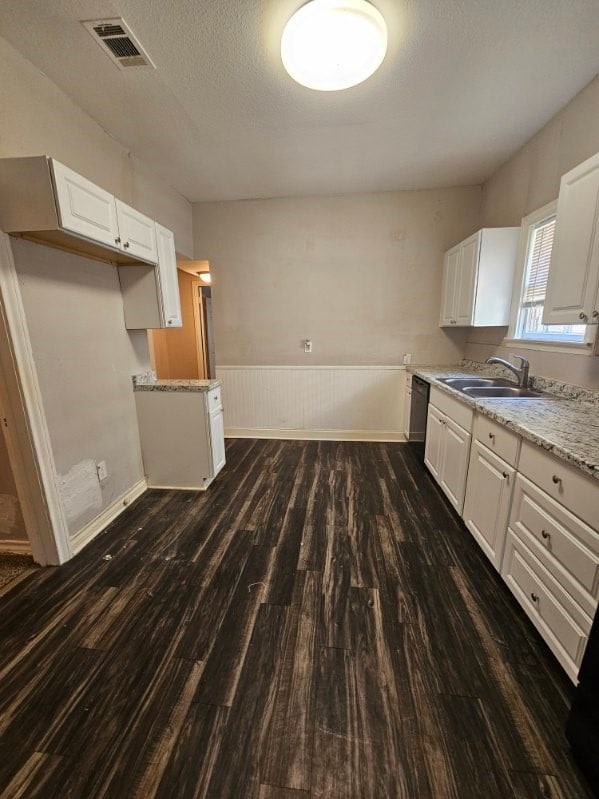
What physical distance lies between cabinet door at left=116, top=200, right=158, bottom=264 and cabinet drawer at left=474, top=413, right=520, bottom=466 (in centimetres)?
249

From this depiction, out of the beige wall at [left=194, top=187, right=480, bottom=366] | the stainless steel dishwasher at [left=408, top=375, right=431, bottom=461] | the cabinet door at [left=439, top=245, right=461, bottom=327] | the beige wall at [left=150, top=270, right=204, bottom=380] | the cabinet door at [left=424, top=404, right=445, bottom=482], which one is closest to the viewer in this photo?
the cabinet door at [left=424, top=404, right=445, bottom=482]

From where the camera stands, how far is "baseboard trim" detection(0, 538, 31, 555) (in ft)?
6.44

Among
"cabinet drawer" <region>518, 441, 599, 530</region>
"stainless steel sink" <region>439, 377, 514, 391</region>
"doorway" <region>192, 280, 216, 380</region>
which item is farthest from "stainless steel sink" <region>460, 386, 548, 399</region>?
"doorway" <region>192, 280, 216, 380</region>

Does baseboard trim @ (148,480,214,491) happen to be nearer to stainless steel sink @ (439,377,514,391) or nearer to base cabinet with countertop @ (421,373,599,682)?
base cabinet with countertop @ (421,373,599,682)

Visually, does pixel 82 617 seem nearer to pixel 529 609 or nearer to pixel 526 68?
pixel 529 609

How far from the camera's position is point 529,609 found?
1.41 meters

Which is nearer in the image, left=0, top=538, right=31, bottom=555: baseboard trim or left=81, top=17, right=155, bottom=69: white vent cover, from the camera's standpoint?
left=81, top=17, right=155, bottom=69: white vent cover

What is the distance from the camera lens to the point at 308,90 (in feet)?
6.39

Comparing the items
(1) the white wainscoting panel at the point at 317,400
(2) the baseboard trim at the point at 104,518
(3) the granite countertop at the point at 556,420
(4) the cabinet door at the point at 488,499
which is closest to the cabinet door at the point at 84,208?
(2) the baseboard trim at the point at 104,518

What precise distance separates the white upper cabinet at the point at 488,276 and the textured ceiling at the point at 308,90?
72 cm

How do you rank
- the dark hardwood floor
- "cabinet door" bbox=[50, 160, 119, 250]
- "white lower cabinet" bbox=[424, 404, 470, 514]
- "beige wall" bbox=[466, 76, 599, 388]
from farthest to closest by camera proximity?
"white lower cabinet" bbox=[424, 404, 470, 514], "beige wall" bbox=[466, 76, 599, 388], "cabinet door" bbox=[50, 160, 119, 250], the dark hardwood floor

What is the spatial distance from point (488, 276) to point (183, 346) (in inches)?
181

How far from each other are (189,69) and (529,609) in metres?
3.31

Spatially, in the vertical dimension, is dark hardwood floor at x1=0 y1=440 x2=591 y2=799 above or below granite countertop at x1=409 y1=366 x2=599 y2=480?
below
